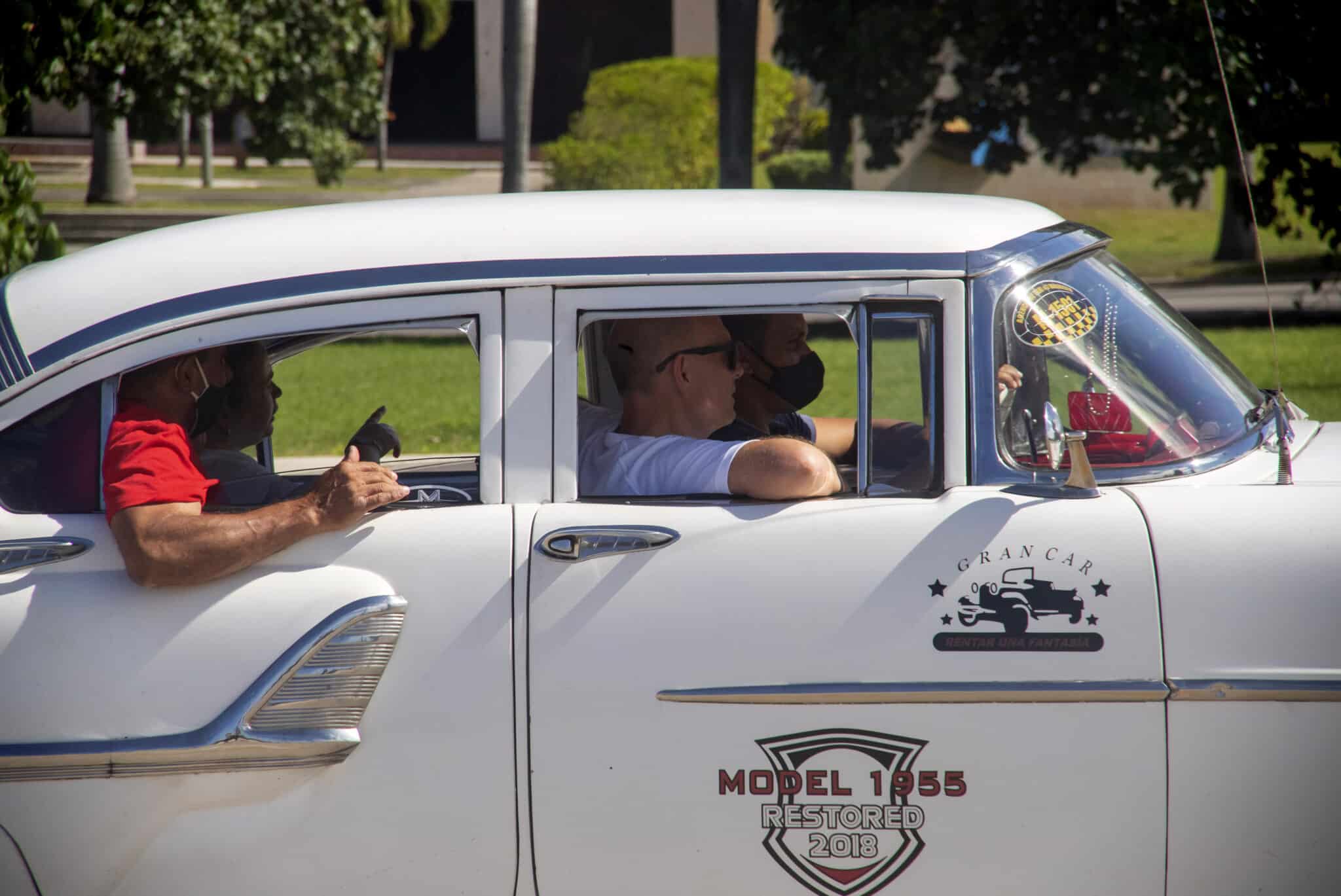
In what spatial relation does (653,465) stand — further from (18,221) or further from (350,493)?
(18,221)

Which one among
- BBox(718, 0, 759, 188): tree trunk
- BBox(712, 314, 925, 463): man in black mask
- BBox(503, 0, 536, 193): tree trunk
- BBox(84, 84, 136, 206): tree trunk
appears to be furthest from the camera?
BBox(84, 84, 136, 206): tree trunk

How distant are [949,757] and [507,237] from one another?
134 cm

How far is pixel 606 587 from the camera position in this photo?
255cm

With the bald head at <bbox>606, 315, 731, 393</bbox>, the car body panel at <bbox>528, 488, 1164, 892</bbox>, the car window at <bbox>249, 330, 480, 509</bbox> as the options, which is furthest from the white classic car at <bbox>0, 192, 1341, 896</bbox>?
the car window at <bbox>249, 330, 480, 509</bbox>

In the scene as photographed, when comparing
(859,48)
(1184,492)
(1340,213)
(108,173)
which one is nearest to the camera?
(1184,492)

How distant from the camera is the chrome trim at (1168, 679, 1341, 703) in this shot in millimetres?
2459

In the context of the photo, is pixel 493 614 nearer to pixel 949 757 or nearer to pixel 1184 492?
pixel 949 757

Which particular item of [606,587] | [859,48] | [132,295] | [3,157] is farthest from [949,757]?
[859,48]

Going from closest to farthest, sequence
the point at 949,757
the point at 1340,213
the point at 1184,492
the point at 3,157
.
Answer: the point at 949,757 < the point at 1184,492 < the point at 3,157 < the point at 1340,213

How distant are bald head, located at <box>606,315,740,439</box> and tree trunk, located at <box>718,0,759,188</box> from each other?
1270 centimetres

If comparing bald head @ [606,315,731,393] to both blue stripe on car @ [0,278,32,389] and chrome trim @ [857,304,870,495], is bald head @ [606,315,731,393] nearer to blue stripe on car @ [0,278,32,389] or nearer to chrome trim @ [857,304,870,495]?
chrome trim @ [857,304,870,495]

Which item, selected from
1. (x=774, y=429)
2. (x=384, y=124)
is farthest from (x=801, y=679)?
(x=384, y=124)

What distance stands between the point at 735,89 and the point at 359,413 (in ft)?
24.3

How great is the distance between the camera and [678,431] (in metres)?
3.10
